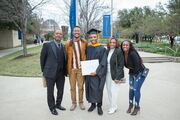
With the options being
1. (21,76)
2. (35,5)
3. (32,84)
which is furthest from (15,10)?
(32,84)

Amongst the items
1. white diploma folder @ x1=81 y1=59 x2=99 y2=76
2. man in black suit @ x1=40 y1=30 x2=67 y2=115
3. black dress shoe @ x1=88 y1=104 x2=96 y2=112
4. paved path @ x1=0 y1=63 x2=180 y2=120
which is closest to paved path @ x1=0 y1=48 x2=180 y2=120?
paved path @ x1=0 y1=63 x2=180 y2=120

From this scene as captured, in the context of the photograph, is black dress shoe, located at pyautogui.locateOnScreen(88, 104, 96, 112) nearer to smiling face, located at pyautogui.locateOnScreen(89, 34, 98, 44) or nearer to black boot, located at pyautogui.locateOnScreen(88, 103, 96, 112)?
black boot, located at pyautogui.locateOnScreen(88, 103, 96, 112)

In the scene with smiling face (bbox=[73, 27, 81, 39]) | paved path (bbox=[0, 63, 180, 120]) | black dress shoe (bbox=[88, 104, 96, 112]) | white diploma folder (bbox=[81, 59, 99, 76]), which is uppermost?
smiling face (bbox=[73, 27, 81, 39])

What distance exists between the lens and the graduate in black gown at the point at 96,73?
5840 mm

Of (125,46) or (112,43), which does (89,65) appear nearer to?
(112,43)

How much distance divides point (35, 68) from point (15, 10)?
8.10 meters

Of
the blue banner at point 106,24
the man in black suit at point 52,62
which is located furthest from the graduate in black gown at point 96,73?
the blue banner at point 106,24

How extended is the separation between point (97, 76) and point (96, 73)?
0.30ft

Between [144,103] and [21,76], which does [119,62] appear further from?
[21,76]

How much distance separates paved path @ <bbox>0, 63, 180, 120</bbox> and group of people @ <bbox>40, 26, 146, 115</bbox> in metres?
0.26

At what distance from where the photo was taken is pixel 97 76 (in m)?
5.94

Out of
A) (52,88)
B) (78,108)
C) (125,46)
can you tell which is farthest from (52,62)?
(125,46)

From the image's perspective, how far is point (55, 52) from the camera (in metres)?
5.90

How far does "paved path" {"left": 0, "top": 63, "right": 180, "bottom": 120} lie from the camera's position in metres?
5.87
